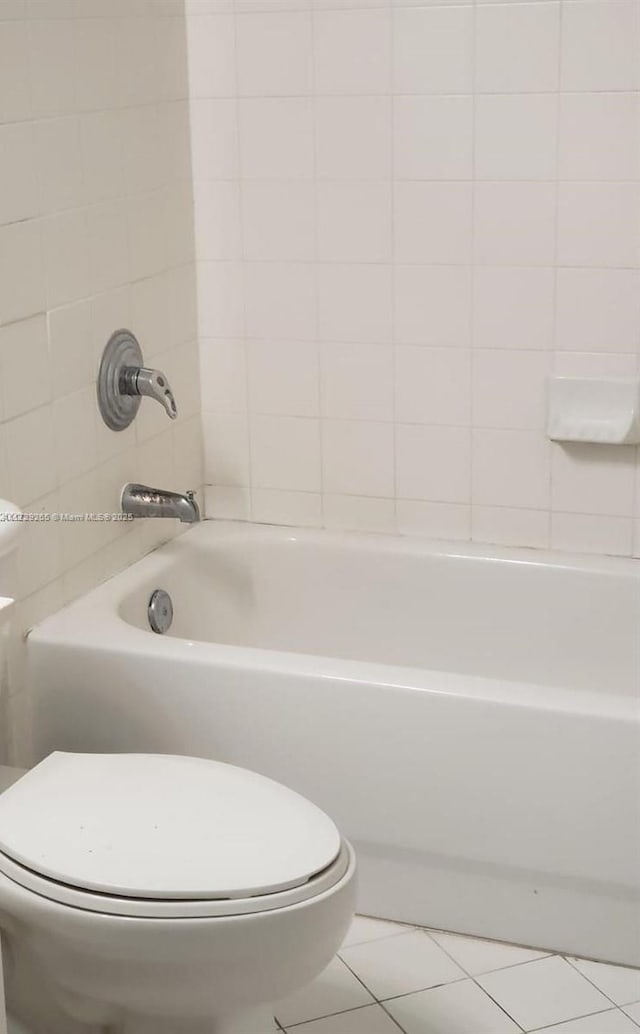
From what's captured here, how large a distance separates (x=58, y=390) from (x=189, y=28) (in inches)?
32.9

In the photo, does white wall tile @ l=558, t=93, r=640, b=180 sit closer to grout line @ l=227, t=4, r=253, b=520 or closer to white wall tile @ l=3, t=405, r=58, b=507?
grout line @ l=227, t=4, r=253, b=520

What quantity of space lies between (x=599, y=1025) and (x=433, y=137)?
5.07 ft

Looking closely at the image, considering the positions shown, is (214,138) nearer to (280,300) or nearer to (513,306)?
(280,300)

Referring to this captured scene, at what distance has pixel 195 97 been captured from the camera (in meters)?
2.53

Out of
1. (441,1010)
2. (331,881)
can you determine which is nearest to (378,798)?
(441,1010)

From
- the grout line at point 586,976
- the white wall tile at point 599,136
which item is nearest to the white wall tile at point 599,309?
the white wall tile at point 599,136

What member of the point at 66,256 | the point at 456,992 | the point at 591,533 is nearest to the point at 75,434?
the point at 66,256

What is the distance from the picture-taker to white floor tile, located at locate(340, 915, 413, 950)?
207cm

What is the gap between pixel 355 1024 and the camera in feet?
6.16

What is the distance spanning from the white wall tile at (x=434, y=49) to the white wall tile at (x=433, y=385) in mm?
488

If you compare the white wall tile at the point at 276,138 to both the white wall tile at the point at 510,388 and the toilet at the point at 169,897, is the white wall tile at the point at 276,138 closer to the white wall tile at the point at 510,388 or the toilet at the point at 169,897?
the white wall tile at the point at 510,388

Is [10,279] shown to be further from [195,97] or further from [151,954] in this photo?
[151,954]

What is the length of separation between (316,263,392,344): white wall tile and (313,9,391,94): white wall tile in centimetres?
33

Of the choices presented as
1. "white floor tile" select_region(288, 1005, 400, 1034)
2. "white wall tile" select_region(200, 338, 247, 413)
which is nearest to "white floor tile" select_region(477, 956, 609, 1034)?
"white floor tile" select_region(288, 1005, 400, 1034)
